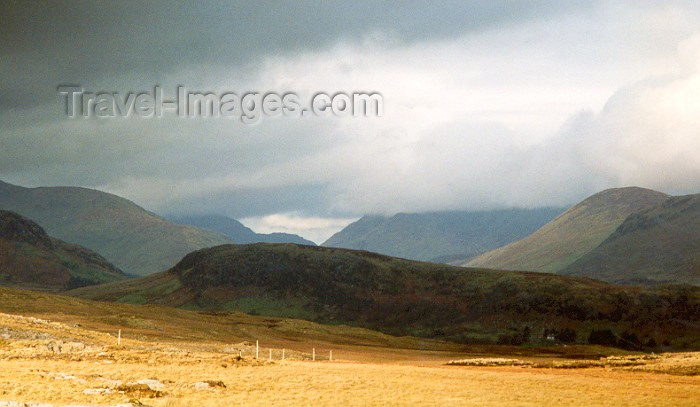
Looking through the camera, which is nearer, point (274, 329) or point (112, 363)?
point (112, 363)

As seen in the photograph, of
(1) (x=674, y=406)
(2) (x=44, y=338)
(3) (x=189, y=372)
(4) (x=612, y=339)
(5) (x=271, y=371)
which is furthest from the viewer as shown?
(4) (x=612, y=339)

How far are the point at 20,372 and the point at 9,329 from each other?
95.0 ft

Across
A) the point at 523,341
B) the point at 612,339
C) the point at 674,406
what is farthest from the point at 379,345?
the point at 674,406

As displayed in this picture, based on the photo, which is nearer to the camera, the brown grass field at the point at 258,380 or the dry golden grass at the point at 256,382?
the dry golden grass at the point at 256,382

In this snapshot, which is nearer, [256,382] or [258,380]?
[256,382]

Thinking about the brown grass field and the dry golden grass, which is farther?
the brown grass field

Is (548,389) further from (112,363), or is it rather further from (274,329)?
(274,329)

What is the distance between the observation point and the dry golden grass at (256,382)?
42438mm

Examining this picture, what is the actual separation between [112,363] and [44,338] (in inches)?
704

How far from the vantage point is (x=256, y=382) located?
1993 inches

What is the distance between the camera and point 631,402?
150 feet

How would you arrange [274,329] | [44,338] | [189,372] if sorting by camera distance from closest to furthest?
[189,372] → [44,338] → [274,329]

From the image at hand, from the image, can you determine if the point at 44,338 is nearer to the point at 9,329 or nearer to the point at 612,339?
the point at 9,329

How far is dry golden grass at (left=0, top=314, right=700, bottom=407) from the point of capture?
42.4 meters
